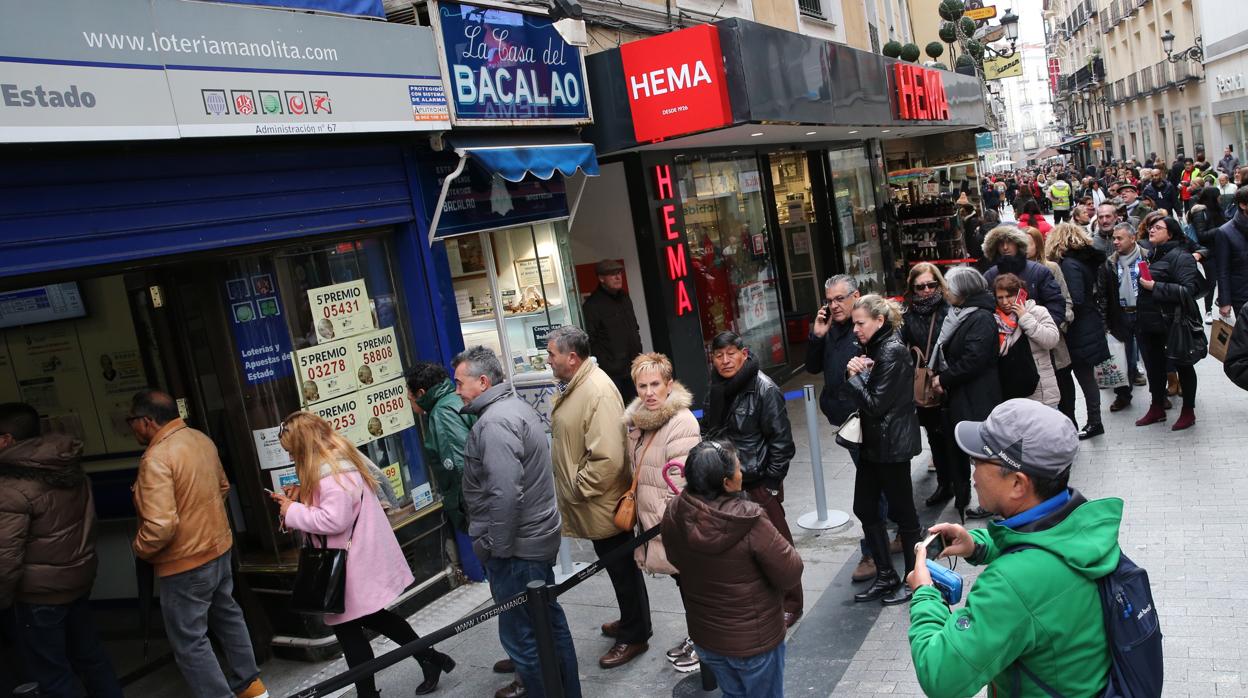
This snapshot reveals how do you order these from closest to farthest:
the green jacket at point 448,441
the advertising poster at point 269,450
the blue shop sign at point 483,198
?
the green jacket at point 448,441, the advertising poster at point 269,450, the blue shop sign at point 483,198

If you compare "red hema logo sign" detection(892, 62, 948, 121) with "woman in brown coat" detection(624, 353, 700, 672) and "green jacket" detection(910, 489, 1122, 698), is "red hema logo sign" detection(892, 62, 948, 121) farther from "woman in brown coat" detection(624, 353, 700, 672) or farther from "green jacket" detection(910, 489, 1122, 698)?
"green jacket" detection(910, 489, 1122, 698)

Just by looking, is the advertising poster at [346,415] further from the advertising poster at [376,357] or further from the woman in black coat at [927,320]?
the woman in black coat at [927,320]

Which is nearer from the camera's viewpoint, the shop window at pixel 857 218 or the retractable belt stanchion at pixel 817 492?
the retractable belt stanchion at pixel 817 492

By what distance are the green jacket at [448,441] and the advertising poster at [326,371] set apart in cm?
114

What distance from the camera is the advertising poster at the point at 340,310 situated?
6.56 metres

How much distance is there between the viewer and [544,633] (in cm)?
421

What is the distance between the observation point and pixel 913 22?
84.2 feet

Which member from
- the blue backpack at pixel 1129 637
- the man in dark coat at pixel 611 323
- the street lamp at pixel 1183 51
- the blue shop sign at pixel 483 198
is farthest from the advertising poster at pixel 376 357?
the street lamp at pixel 1183 51

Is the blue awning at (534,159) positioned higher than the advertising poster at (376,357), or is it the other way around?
the blue awning at (534,159)

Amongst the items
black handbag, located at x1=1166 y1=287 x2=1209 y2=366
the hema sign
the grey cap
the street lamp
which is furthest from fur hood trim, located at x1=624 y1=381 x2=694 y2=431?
the street lamp

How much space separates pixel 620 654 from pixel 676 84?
15.9 feet

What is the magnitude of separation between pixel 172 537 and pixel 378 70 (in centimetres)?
313

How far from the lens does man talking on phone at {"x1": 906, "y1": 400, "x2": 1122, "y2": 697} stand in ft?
7.73

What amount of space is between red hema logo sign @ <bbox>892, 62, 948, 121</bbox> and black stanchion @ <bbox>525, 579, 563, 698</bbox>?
10495mm
